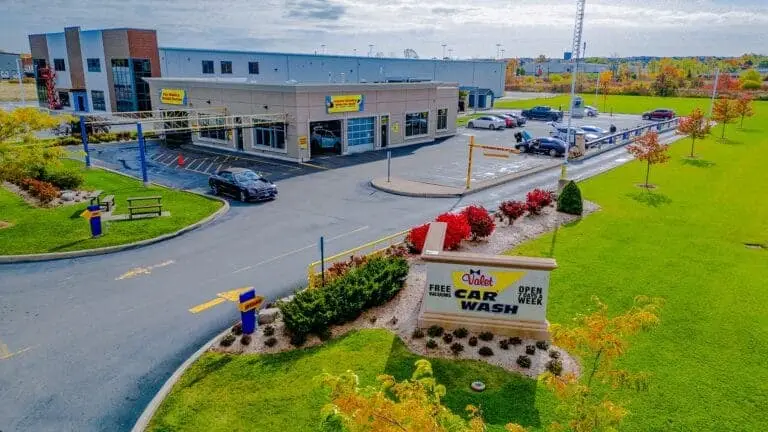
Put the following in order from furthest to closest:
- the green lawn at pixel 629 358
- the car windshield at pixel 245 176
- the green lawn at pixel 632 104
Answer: the green lawn at pixel 632 104, the car windshield at pixel 245 176, the green lawn at pixel 629 358

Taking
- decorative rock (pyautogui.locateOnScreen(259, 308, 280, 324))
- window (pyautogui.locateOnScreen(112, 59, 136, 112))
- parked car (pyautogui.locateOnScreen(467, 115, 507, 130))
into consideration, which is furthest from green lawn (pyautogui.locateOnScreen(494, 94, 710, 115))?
decorative rock (pyautogui.locateOnScreen(259, 308, 280, 324))

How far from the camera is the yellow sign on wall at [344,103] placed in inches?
1443

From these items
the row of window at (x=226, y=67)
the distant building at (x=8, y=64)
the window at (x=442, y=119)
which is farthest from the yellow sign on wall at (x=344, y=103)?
the distant building at (x=8, y=64)

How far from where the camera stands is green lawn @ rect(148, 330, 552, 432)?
979 cm

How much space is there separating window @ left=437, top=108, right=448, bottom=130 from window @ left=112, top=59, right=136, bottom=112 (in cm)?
3488

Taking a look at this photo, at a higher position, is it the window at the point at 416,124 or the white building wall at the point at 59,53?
the white building wall at the point at 59,53

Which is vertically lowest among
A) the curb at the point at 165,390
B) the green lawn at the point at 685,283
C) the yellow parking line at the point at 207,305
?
the yellow parking line at the point at 207,305

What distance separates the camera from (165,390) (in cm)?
1078

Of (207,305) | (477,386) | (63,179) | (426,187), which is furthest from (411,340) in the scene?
(63,179)

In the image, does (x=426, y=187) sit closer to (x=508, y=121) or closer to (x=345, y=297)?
(x=345, y=297)

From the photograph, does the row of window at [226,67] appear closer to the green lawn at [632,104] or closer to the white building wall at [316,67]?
the white building wall at [316,67]

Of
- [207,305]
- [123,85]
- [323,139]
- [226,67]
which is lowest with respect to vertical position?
[207,305]

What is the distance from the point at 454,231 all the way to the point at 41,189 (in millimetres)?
20124

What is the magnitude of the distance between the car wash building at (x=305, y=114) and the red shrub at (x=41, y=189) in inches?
366
